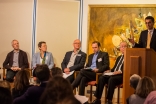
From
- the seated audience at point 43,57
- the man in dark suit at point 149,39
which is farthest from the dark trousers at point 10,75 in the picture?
the man in dark suit at point 149,39

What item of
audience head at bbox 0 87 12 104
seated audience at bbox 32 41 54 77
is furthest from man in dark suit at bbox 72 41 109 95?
audience head at bbox 0 87 12 104

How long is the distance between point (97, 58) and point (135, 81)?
2.78 metres

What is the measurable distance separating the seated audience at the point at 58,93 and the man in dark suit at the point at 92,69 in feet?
12.8

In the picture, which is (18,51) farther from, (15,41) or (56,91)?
(56,91)

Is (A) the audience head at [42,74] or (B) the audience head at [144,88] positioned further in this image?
(B) the audience head at [144,88]

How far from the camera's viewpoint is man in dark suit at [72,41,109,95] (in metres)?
6.18

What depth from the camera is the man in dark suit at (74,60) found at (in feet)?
21.7

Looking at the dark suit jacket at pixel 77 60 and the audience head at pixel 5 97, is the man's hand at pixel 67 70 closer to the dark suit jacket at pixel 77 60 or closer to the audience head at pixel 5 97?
the dark suit jacket at pixel 77 60

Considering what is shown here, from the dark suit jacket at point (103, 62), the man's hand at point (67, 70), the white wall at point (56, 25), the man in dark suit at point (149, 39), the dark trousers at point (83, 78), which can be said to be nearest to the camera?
the man in dark suit at point (149, 39)

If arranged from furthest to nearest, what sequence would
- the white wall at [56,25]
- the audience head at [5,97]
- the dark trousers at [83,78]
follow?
the white wall at [56,25]
the dark trousers at [83,78]
the audience head at [5,97]

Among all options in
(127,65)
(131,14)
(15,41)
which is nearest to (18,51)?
(15,41)

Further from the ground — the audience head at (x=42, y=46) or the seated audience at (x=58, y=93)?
the audience head at (x=42, y=46)

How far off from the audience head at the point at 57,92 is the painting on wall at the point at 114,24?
516 cm

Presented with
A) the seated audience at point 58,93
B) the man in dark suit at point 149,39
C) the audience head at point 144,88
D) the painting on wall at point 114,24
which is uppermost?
the painting on wall at point 114,24
